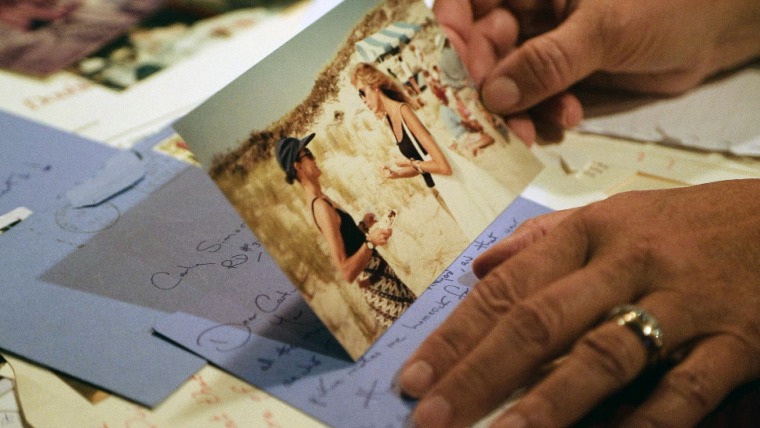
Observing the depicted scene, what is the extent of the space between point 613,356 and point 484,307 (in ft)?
0.35

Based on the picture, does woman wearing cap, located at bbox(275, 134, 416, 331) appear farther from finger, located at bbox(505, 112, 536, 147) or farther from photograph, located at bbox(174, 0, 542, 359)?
finger, located at bbox(505, 112, 536, 147)

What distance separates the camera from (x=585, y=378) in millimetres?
388

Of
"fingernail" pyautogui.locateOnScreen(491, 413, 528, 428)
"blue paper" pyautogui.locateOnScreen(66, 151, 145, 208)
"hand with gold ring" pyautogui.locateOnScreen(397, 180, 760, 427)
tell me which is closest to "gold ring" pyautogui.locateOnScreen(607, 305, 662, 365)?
"hand with gold ring" pyautogui.locateOnScreen(397, 180, 760, 427)

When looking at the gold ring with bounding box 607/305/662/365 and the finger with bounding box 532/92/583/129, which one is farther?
the finger with bounding box 532/92/583/129

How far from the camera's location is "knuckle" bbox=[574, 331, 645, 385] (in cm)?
39

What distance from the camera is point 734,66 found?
0.88 m

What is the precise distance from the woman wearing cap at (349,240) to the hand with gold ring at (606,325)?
0.07m

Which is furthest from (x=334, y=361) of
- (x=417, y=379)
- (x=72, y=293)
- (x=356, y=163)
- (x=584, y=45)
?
(x=584, y=45)

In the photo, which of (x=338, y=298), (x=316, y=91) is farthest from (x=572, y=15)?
(x=338, y=298)

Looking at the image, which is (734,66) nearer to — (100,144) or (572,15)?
(572,15)

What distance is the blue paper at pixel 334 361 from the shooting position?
1.47 feet

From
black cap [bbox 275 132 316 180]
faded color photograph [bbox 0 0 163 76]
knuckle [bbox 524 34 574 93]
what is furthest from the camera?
faded color photograph [bbox 0 0 163 76]

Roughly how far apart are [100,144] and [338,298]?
0.60m

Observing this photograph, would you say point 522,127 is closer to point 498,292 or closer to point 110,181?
point 498,292
